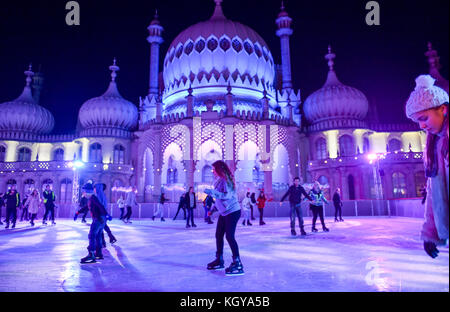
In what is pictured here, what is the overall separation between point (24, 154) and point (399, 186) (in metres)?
36.2

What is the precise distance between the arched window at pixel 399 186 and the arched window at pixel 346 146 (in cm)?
449

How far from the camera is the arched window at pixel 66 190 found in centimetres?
2978

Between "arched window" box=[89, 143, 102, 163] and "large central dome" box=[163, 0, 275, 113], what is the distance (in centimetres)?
811

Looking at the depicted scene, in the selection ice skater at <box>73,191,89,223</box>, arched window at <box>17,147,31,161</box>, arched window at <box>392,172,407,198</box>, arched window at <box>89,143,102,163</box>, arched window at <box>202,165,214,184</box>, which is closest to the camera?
ice skater at <box>73,191,89,223</box>

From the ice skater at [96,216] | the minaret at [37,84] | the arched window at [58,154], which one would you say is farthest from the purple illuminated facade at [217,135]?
the ice skater at [96,216]

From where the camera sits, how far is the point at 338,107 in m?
30.2

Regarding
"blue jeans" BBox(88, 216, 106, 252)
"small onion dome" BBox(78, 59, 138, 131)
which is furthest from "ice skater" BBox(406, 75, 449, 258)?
"small onion dome" BBox(78, 59, 138, 131)

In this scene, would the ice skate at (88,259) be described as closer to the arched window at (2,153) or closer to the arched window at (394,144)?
the arched window at (394,144)

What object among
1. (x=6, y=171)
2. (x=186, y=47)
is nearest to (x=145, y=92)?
(x=186, y=47)

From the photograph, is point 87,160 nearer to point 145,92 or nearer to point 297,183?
point 145,92

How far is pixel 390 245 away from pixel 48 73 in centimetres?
4499

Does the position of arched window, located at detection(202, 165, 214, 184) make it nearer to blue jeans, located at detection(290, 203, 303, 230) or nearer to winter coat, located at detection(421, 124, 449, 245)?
blue jeans, located at detection(290, 203, 303, 230)

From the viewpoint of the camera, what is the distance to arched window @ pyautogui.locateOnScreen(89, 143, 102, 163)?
103 ft

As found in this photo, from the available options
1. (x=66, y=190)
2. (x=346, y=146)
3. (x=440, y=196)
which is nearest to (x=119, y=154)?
(x=66, y=190)
